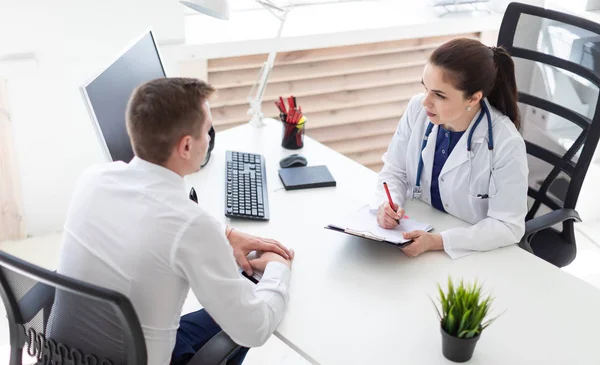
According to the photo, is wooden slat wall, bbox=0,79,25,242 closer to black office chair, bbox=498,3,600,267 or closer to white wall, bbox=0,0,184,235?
white wall, bbox=0,0,184,235

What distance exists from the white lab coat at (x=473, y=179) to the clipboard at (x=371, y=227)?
82 mm

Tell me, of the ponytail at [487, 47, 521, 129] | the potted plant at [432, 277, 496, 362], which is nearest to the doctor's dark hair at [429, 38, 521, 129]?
the ponytail at [487, 47, 521, 129]

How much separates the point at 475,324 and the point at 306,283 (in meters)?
0.45

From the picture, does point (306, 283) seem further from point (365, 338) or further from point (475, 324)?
point (475, 324)

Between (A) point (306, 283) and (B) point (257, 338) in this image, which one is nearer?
(B) point (257, 338)

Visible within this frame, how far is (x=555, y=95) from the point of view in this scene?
2391mm

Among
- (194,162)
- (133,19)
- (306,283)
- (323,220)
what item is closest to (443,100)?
(323,220)

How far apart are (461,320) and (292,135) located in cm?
110

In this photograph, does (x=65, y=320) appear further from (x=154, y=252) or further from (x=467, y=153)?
(x=467, y=153)

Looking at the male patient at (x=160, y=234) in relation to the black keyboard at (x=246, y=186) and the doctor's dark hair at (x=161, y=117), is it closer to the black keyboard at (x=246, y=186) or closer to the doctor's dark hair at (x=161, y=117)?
Answer: the doctor's dark hair at (x=161, y=117)

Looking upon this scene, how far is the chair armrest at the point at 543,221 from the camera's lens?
2125mm

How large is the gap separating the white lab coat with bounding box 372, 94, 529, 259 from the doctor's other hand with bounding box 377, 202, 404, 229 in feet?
0.39

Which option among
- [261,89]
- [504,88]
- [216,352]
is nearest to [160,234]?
[216,352]

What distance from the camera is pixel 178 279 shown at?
4.97ft
